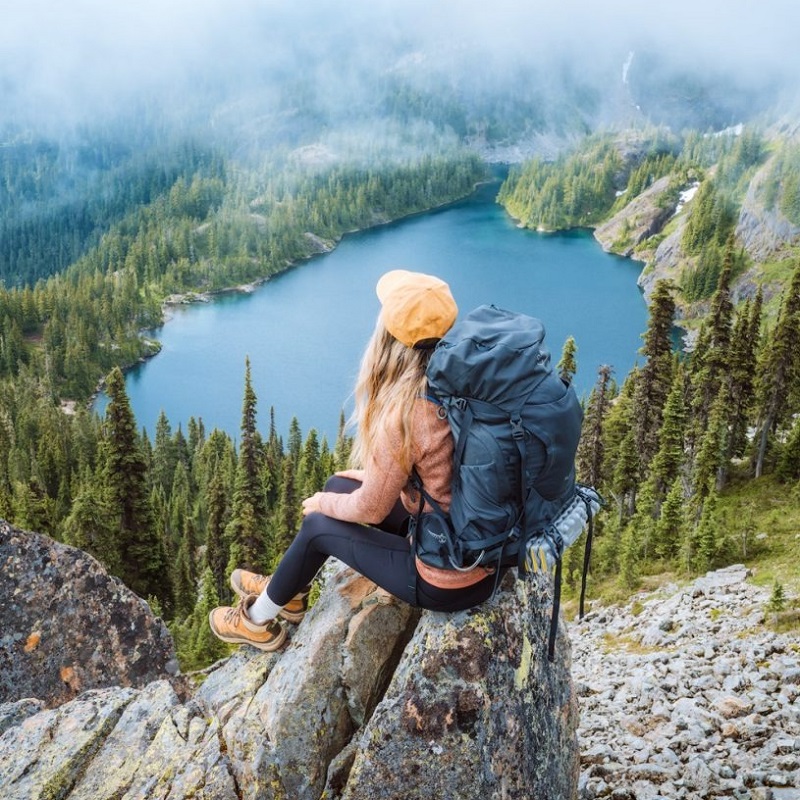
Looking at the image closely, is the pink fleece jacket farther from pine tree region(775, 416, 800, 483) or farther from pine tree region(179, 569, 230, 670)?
pine tree region(775, 416, 800, 483)

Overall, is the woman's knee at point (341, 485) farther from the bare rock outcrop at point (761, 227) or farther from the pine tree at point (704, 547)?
the bare rock outcrop at point (761, 227)

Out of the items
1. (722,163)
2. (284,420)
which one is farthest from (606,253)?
(284,420)

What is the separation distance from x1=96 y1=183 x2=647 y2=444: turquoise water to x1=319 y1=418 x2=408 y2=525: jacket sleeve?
4058 inches

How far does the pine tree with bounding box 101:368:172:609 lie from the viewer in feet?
→ 123

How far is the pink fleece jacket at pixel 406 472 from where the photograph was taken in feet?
20.1

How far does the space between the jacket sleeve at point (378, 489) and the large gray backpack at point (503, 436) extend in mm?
473

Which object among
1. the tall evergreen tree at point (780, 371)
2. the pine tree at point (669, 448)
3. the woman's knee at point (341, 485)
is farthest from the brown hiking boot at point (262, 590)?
the tall evergreen tree at point (780, 371)

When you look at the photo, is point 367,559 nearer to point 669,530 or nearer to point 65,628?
point 65,628

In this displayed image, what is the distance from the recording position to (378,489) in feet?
21.4

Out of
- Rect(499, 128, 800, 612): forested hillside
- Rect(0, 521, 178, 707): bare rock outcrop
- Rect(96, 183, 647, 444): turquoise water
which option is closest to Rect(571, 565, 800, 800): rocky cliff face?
Rect(0, 521, 178, 707): bare rock outcrop

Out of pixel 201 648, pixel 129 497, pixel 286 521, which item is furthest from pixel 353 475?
pixel 286 521

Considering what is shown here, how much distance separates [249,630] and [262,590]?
1.54 feet

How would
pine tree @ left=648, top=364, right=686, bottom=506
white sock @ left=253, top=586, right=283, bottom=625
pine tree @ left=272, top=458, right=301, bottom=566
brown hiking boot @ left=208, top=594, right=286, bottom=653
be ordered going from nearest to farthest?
1. white sock @ left=253, top=586, right=283, bottom=625
2. brown hiking boot @ left=208, top=594, right=286, bottom=653
3. pine tree @ left=648, top=364, right=686, bottom=506
4. pine tree @ left=272, top=458, right=301, bottom=566

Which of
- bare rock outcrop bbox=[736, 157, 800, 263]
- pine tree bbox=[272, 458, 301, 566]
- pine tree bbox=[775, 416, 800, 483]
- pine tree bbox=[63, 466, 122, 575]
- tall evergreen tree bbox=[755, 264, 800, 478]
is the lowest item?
pine tree bbox=[272, 458, 301, 566]
